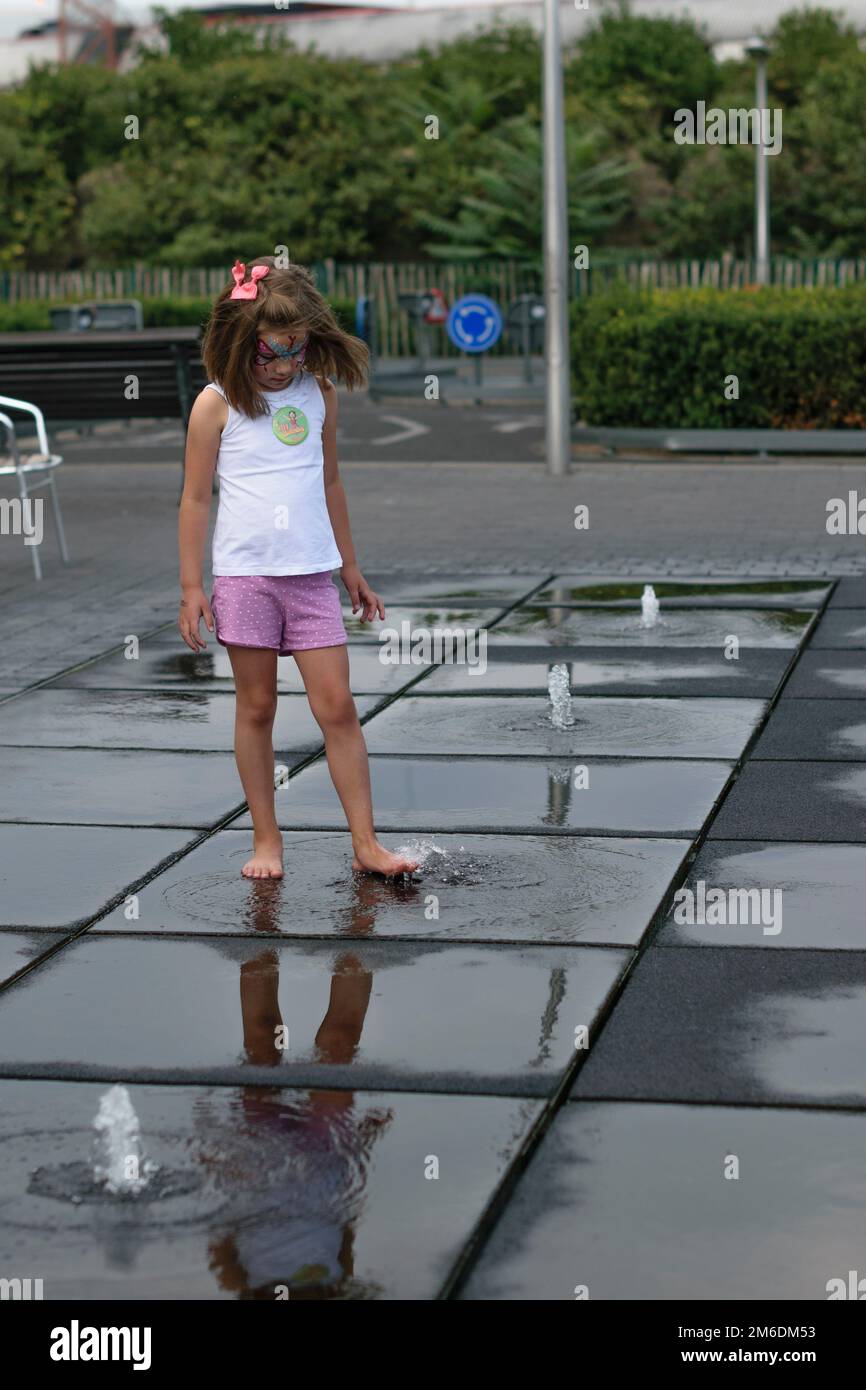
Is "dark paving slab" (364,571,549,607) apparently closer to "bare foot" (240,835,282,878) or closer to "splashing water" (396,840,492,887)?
"splashing water" (396,840,492,887)

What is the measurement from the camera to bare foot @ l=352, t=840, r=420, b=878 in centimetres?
550

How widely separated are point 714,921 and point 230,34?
2049 inches

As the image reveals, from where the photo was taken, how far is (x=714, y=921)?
508 cm

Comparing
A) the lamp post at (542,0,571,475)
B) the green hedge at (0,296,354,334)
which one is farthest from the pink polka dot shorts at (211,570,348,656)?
the green hedge at (0,296,354,334)

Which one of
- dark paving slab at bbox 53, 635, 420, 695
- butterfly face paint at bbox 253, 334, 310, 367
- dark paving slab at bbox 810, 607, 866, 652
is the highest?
butterfly face paint at bbox 253, 334, 310, 367

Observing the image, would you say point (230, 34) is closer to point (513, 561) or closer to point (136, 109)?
point (136, 109)

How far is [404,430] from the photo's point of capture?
21.5 metres

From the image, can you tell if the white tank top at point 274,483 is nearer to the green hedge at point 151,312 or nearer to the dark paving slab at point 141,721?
the dark paving slab at point 141,721

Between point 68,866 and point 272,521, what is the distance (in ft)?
3.76

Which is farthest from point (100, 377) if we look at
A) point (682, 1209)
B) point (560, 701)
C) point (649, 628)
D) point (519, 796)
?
point (682, 1209)

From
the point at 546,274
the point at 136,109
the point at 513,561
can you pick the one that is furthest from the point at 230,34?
the point at 513,561

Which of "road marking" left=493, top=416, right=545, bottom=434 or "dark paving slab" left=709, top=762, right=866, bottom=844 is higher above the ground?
"road marking" left=493, top=416, right=545, bottom=434

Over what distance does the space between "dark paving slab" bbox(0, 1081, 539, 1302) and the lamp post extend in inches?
473

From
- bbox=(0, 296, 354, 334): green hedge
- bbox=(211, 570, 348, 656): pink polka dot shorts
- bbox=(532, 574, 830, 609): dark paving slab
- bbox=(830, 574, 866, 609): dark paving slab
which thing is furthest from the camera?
bbox=(0, 296, 354, 334): green hedge
